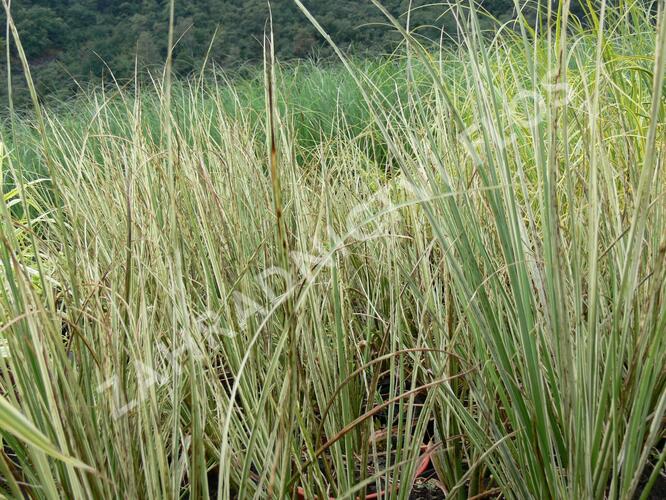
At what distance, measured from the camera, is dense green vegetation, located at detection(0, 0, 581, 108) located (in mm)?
9523

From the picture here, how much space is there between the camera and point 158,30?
9.93 m

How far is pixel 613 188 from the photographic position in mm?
1085

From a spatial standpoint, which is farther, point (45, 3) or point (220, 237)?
point (45, 3)

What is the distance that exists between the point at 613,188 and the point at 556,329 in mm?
402

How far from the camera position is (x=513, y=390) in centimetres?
86

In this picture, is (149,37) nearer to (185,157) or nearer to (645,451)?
(185,157)

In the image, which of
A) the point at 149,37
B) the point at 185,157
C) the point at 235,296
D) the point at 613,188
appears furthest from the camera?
the point at 149,37

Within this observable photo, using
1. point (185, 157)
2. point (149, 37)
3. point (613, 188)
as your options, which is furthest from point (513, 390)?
point (149, 37)

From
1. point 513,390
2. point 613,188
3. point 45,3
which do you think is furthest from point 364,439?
point 45,3

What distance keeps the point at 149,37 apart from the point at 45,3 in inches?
111

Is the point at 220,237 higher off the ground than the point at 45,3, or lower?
lower

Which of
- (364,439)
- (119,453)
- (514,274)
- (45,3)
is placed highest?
(45,3)

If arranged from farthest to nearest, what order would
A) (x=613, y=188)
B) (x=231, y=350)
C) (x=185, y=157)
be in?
(x=185, y=157), (x=231, y=350), (x=613, y=188)

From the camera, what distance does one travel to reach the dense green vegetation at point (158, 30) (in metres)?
9.52
